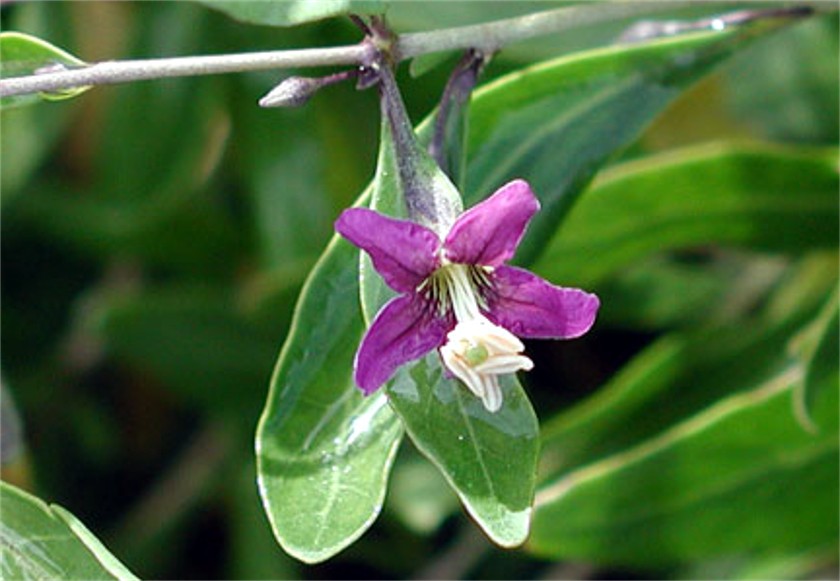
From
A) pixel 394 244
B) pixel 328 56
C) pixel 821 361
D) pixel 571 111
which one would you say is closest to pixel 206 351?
pixel 571 111

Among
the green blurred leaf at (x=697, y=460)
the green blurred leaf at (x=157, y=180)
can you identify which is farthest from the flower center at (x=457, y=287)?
the green blurred leaf at (x=157, y=180)

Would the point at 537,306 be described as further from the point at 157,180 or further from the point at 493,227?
the point at 157,180

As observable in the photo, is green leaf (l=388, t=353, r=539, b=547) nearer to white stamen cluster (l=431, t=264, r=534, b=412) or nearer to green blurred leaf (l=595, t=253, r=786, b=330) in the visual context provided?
white stamen cluster (l=431, t=264, r=534, b=412)

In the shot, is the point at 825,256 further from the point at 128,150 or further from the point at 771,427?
the point at 128,150

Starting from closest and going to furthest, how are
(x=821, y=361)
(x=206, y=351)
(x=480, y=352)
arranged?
(x=480, y=352) < (x=821, y=361) < (x=206, y=351)

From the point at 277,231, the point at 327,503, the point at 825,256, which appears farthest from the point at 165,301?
the point at 327,503

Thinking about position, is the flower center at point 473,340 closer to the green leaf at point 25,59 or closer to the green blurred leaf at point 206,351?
the green leaf at point 25,59

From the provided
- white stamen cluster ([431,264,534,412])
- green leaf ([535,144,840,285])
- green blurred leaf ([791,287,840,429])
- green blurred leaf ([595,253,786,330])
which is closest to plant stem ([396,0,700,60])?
white stamen cluster ([431,264,534,412])
